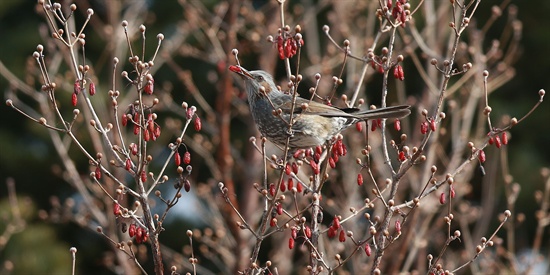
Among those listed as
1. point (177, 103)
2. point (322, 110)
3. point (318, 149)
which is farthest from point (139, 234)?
point (177, 103)

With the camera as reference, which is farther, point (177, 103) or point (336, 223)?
point (177, 103)

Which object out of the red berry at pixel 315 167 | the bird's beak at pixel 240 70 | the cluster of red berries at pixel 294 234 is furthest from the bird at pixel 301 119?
the cluster of red berries at pixel 294 234

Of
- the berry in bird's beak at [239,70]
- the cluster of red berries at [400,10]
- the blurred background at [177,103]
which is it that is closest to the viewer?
the cluster of red berries at [400,10]

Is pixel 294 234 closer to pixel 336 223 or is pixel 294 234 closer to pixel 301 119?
pixel 336 223

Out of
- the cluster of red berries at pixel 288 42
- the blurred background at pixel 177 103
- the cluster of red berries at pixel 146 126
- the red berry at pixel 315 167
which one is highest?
the blurred background at pixel 177 103

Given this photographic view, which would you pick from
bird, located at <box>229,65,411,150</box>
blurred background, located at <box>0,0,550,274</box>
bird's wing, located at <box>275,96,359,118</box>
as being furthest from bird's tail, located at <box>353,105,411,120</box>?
blurred background, located at <box>0,0,550,274</box>

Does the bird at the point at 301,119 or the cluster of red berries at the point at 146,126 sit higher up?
the bird at the point at 301,119

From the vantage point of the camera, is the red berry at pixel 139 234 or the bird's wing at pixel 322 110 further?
the bird's wing at pixel 322 110

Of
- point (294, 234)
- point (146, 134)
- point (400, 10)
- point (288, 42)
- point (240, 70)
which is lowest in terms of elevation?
point (294, 234)

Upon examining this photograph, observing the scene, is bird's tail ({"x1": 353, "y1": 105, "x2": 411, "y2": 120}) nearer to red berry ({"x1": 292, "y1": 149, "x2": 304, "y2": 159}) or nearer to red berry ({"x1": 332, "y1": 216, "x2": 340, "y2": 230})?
red berry ({"x1": 292, "y1": 149, "x2": 304, "y2": 159})

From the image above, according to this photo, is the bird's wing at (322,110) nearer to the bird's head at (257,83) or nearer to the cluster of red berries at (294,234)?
the bird's head at (257,83)

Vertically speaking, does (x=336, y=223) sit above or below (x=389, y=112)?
below

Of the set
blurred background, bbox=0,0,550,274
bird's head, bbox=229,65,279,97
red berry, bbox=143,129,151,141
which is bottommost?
red berry, bbox=143,129,151,141

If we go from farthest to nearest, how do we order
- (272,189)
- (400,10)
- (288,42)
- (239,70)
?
(239,70) → (400,10) → (272,189) → (288,42)
